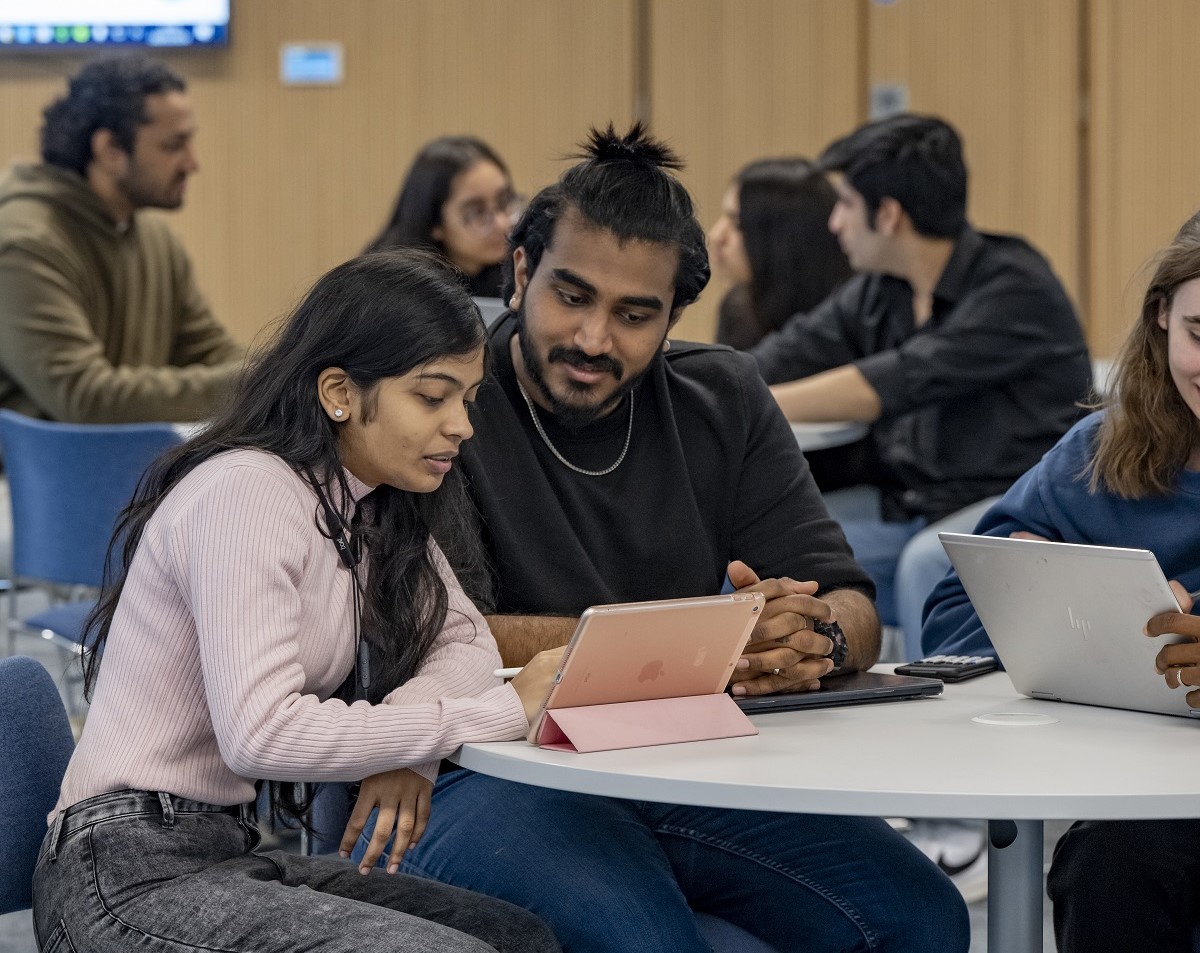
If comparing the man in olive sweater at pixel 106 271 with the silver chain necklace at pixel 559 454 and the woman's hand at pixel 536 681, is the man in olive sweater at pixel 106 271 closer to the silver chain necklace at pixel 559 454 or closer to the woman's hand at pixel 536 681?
the silver chain necklace at pixel 559 454

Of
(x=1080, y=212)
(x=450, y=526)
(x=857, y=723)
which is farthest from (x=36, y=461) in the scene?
(x=1080, y=212)

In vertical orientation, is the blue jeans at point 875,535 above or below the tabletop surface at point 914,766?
below

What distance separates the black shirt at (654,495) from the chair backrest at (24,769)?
0.55 metres

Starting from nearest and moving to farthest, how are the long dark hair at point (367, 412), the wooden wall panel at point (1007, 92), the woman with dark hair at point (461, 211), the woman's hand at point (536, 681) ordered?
the woman's hand at point (536, 681)
the long dark hair at point (367, 412)
the woman with dark hair at point (461, 211)
the wooden wall panel at point (1007, 92)

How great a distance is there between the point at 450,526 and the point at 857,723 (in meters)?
0.51

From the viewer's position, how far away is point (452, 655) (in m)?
1.65

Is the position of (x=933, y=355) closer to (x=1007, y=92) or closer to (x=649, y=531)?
(x=649, y=531)

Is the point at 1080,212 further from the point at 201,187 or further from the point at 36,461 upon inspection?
the point at 36,461

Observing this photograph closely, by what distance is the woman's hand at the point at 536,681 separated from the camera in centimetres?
147

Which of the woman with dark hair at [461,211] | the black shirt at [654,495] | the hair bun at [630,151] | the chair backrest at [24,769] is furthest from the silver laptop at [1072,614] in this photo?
the woman with dark hair at [461,211]

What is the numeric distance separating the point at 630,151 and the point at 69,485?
1602 millimetres

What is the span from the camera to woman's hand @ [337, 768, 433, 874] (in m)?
1.49

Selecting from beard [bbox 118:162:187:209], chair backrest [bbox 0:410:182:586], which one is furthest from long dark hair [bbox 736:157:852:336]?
chair backrest [bbox 0:410:182:586]

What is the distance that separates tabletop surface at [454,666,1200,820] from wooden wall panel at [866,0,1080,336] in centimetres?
478
